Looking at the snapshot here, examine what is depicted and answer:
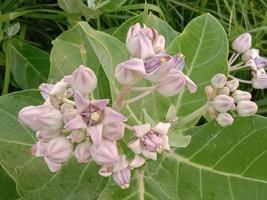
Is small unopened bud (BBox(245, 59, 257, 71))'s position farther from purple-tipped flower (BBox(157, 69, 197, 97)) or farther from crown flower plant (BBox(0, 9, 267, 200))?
purple-tipped flower (BBox(157, 69, 197, 97))

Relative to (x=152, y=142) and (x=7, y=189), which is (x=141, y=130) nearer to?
(x=152, y=142)

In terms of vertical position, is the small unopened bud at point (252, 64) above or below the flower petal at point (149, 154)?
below

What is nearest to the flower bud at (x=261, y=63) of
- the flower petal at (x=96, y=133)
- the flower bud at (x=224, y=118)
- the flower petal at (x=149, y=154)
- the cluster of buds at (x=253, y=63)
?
the cluster of buds at (x=253, y=63)

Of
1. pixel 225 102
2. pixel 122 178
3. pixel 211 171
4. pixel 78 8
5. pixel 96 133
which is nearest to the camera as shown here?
pixel 96 133

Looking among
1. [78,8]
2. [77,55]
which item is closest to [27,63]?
[78,8]

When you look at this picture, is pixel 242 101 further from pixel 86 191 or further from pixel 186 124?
pixel 86 191

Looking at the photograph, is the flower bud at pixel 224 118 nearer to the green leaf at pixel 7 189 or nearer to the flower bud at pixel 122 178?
the flower bud at pixel 122 178

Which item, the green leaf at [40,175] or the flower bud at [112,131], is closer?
the flower bud at [112,131]
